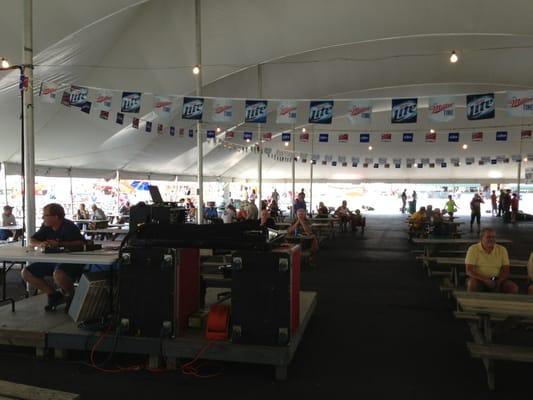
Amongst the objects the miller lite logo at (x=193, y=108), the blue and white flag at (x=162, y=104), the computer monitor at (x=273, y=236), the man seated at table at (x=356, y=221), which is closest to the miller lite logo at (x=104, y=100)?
the blue and white flag at (x=162, y=104)

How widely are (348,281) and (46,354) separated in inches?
203

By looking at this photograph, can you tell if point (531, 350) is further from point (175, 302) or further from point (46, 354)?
point (46, 354)

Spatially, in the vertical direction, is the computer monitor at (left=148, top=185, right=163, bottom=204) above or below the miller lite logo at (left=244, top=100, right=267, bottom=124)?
below

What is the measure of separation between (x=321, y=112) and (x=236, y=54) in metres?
4.54

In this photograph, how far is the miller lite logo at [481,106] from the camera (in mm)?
10484

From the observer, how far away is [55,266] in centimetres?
507

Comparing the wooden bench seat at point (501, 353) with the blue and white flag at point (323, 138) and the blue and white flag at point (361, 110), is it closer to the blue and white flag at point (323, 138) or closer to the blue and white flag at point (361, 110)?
the blue and white flag at point (361, 110)

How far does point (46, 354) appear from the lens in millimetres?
4180

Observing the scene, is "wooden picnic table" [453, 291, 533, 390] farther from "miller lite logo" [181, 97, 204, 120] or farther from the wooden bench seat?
"miller lite logo" [181, 97, 204, 120]

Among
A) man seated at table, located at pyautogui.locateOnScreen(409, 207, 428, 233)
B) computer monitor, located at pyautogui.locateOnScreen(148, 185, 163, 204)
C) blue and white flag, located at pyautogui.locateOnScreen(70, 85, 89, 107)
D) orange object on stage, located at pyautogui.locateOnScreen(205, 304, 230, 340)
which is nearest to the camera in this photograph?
orange object on stage, located at pyautogui.locateOnScreen(205, 304, 230, 340)

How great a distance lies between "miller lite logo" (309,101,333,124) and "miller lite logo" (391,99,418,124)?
1.69m

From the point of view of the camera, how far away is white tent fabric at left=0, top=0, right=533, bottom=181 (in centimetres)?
1073

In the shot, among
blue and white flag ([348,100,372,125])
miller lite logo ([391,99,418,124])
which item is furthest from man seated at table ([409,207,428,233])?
blue and white flag ([348,100,372,125])

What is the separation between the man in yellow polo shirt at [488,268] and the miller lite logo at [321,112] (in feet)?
21.8
